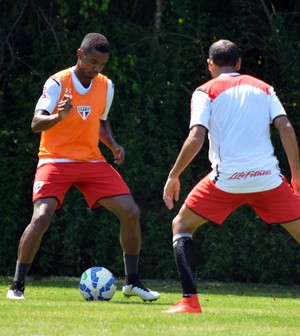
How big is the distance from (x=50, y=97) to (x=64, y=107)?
A: 61 cm

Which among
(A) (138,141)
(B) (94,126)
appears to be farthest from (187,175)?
(B) (94,126)

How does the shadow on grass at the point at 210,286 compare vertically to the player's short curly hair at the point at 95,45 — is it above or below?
below

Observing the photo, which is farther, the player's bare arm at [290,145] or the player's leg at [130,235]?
the player's leg at [130,235]

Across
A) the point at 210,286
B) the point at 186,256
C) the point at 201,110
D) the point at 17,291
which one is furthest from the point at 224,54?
the point at 210,286

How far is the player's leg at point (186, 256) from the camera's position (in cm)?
792

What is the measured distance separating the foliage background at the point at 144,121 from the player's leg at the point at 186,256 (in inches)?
226

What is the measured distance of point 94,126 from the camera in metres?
9.67

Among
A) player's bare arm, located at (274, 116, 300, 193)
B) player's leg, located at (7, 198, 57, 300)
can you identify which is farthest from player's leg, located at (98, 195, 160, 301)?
player's bare arm, located at (274, 116, 300, 193)

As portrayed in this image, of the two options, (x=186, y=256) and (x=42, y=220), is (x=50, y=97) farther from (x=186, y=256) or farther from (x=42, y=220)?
(x=186, y=256)

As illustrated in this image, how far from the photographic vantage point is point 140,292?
378 inches

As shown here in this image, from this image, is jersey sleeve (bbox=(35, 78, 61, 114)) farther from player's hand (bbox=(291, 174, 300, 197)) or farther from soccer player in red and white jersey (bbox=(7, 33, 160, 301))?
player's hand (bbox=(291, 174, 300, 197))

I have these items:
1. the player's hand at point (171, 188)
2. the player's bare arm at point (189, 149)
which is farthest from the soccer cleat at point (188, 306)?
the player's bare arm at point (189, 149)

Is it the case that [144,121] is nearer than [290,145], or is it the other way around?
[290,145]

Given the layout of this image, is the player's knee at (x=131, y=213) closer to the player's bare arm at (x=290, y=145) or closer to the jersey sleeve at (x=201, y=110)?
the jersey sleeve at (x=201, y=110)
